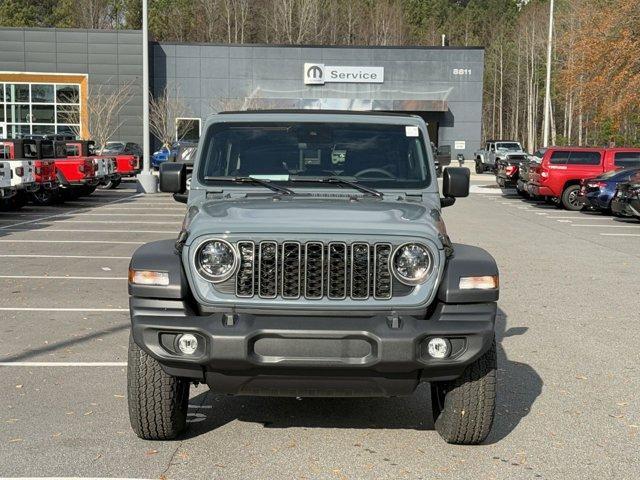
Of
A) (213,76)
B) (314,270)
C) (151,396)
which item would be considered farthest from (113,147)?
(314,270)

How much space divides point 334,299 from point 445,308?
23.4 inches

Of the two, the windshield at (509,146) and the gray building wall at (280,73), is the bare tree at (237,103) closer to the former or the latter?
the gray building wall at (280,73)

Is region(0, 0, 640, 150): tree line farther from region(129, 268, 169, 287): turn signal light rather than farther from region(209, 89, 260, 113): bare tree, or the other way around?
region(129, 268, 169, 287): turn signal light

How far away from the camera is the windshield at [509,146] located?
47.7m

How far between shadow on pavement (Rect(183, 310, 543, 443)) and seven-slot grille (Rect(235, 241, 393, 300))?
1.21m

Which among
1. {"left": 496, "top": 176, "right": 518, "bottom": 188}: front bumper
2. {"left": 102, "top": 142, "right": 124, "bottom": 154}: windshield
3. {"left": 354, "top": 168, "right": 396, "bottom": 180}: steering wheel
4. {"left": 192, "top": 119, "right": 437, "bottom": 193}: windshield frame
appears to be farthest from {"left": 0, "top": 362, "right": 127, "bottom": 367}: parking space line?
{"left": 102, "top": 142, "right": 124, "bottom": 154}: windshield

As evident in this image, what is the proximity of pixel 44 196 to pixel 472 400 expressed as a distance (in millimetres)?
20763

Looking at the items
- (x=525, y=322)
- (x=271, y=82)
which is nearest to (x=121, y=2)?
(x=271, y=82)

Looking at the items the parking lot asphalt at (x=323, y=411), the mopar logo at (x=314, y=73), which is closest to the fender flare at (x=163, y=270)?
the parking lot asphalt at (x=323, y=411)

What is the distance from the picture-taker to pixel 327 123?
249 inches

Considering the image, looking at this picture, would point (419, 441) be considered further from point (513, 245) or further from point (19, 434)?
point (513, 245)

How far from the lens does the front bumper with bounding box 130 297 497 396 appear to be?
453cm

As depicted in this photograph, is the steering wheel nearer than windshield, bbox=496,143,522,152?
Yes

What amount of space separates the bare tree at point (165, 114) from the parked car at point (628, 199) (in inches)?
1386
